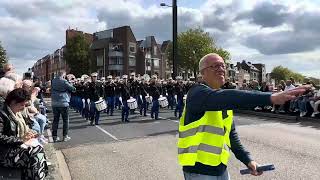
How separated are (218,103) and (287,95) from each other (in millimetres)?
Answer: 483

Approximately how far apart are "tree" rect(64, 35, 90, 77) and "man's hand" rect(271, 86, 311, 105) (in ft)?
210

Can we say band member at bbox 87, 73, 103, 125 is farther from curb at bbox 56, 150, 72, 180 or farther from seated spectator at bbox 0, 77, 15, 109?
seated spectator at bbox 0, 77, 15, 109

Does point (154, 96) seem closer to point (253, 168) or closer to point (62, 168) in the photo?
point (62, 168)

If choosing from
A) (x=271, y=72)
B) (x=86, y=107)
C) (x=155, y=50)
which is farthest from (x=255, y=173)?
(x=271, y=72)

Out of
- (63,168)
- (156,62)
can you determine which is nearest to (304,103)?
(63,168)

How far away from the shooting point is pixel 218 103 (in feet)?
10.5

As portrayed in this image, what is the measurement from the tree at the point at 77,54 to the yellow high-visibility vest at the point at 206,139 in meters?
63.3

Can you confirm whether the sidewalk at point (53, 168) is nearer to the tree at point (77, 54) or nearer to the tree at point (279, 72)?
the tree at point (77, 54)

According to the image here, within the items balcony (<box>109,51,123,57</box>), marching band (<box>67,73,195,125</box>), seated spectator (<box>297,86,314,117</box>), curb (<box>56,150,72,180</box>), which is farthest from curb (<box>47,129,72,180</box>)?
balcony (<box>109,51,123,57</box>)

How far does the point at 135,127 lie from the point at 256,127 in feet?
13.0

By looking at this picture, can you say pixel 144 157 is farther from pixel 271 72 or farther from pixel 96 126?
pixel 271 72

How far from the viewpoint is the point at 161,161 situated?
9.24 m

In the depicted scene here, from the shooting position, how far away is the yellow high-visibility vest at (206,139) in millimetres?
3590

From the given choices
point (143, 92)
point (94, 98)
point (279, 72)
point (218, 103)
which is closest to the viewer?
point (218, 103)
